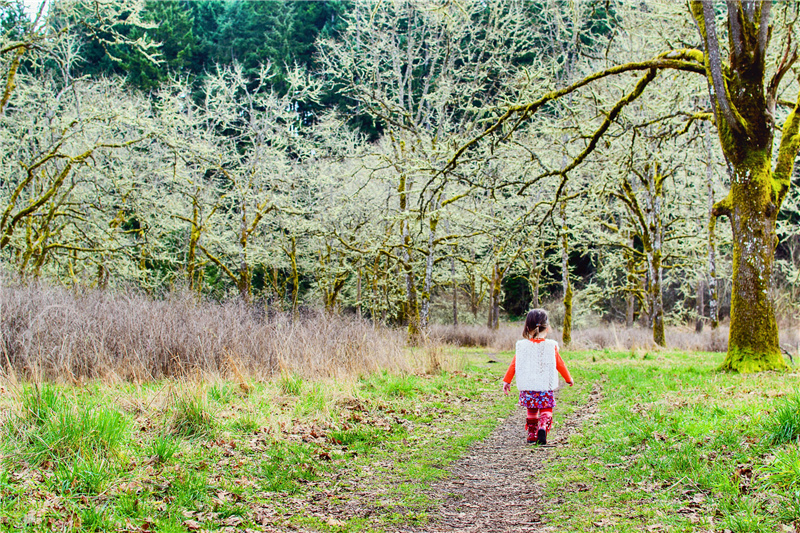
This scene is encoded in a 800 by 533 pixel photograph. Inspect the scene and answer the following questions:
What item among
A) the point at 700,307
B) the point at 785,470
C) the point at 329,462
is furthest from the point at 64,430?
the point at 700,307

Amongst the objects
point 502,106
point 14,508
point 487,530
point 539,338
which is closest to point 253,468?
point 14,508

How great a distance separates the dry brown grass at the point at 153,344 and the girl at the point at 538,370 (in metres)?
3.87

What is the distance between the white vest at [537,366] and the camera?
5.27 metres

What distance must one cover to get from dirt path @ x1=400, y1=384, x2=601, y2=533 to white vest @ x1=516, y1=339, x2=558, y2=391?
0.76 m

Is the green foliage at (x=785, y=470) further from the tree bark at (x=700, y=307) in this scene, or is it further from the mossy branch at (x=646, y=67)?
the tree bark at (x=700, y=307)

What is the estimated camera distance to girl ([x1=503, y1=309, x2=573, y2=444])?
529cm

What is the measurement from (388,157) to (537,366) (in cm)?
1316

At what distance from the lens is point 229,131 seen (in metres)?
29.7

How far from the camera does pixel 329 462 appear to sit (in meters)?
5.04

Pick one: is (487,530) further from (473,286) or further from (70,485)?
(473,286)

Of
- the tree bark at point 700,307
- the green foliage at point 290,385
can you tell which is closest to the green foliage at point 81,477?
the green foliage at point 290,385

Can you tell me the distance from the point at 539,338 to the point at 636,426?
1622mm

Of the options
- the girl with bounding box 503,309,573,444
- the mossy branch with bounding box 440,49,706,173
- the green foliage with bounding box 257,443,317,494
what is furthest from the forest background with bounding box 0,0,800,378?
the green foliage with bounding box 257,443,317,494

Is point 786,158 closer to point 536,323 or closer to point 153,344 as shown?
point 536,323
